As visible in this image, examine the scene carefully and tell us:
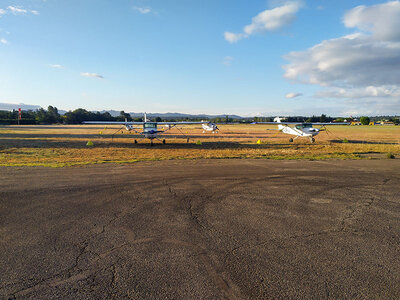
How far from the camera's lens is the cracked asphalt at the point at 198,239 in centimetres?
378

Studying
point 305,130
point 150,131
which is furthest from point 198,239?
point 305,130

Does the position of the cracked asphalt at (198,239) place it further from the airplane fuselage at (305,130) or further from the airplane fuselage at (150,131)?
the airplane fuselage at (305,130)

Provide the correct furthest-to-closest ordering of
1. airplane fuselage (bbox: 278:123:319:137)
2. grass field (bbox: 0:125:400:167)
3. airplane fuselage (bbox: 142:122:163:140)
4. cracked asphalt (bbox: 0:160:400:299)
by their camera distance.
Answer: airplane fuselage (bbox: 278:123:319:137) → airplane fuselage (bbox: 142:122:163:140) → grass field (bbox: 0:125:400:167) → cracked asphalt (bbox: 0:160:400:299)

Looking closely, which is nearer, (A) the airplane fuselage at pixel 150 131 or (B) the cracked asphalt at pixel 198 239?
(B) the cracked asphalt at pixel 198 239

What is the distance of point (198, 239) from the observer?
531 cm

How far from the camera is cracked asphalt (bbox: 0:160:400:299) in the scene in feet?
12.4

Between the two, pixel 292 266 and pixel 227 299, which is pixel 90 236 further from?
pixel 292 266

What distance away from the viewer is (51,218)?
21.0 ft

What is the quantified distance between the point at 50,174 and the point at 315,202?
1187 cm

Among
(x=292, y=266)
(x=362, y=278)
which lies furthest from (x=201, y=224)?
(x=362, y=278)

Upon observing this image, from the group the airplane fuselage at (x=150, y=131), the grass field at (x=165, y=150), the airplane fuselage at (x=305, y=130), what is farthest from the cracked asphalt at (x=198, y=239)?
the airplane fuselage at (x=305, y=130)

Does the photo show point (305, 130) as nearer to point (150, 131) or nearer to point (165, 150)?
point (165, 150)

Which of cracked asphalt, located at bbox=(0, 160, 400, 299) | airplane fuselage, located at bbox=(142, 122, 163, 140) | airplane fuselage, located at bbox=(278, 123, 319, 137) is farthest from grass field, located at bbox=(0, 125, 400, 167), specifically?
cracked asphalt, located at bbox=(0, 160, 400, 299)

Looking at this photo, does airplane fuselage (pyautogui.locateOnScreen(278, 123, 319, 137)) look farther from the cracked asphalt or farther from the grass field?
the cracked asphalt
